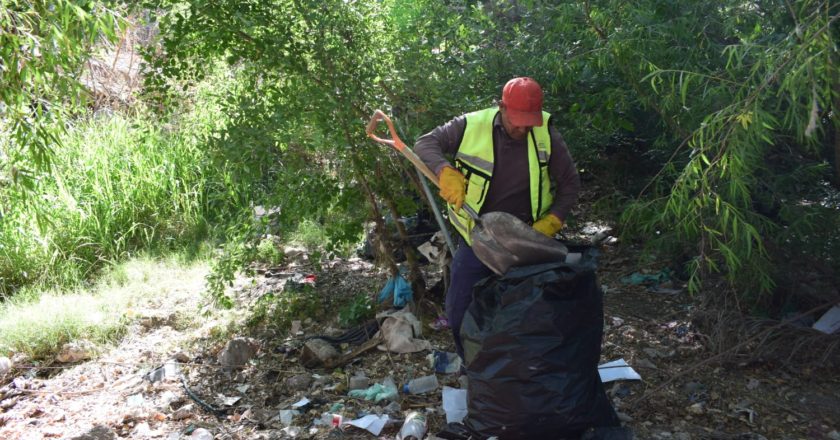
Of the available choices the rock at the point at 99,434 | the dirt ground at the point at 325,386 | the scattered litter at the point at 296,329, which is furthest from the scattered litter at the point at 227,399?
the scattered litter at the point at 296,329

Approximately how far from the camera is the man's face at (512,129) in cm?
359

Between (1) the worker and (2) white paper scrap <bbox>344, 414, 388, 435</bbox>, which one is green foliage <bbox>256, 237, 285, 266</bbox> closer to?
(2) white paper scrap <bbox>344, 414, 388, 435</bbox>

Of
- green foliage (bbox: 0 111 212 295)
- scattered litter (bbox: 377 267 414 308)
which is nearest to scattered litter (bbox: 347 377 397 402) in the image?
scattered litter (bbox: 377 267 414 308)

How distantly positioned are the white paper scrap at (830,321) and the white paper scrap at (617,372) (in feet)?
3.16

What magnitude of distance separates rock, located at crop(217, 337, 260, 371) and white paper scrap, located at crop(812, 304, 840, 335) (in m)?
3.17

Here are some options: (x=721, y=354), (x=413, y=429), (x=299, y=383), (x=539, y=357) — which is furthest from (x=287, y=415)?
(x=721, y=354)

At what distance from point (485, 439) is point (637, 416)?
0.90 m

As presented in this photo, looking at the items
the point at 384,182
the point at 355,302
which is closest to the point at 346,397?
the point at 355,302

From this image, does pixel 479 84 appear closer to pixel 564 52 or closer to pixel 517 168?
pixel 564 52

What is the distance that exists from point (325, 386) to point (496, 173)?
1635 millimetres

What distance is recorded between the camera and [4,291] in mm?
6094

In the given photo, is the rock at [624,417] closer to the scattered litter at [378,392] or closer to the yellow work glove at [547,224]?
the yellow work glove at [547,224]

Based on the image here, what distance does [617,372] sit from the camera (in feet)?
13.4

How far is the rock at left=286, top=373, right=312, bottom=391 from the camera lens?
4.46 metres
